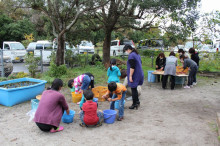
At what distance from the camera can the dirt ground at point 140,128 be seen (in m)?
3.38

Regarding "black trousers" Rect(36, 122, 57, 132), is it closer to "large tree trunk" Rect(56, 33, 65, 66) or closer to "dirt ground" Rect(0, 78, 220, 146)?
"dirt ground" Rect(0, 78, 220, 146)

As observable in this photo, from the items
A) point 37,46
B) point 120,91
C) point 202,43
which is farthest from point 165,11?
point 37,46

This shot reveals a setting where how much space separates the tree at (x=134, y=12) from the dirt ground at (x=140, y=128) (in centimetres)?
497

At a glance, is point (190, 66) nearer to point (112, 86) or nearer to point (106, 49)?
point (112, 86)

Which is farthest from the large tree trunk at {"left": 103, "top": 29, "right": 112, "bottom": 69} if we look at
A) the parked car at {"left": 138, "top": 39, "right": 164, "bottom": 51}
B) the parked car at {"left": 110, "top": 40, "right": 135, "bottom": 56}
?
the parked car at {"left": 110, "top": 40, "right": 135, "bottom": 56}

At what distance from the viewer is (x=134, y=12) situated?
33.9ft

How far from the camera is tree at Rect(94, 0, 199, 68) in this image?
346 inches

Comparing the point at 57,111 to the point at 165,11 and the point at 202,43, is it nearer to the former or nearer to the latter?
the point at 165,11

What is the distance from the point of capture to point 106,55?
11953 millimetres

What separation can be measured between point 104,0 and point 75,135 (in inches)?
256

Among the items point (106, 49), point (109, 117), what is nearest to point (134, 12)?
point (106, 49)

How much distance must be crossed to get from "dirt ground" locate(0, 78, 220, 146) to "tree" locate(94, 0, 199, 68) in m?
4.97

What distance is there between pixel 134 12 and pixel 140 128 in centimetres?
780

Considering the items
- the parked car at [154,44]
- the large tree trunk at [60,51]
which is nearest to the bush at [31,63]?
the large tree trunk at [60,51]
